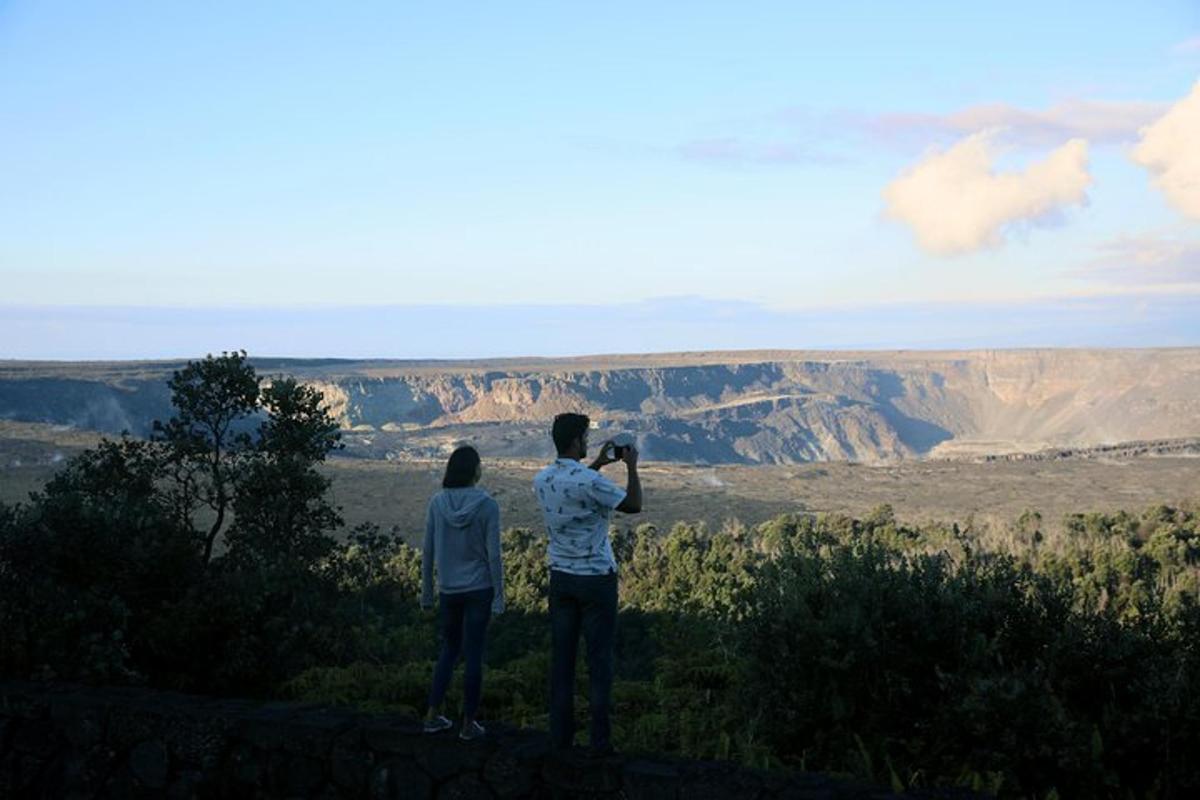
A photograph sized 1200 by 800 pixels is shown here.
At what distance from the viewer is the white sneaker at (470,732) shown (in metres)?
7.13

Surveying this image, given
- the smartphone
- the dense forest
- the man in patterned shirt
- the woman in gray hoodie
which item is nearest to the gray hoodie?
the woman in gray hoodie

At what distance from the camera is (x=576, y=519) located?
278 inches

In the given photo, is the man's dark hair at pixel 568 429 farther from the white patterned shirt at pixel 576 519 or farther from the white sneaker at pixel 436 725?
the white sneaker at pixel 436 725

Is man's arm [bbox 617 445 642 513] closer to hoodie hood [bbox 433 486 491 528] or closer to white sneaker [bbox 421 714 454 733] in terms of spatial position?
hoodie hood [bbox 433 486 491 528]

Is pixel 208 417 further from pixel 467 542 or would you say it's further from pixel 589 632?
pixel 589 632

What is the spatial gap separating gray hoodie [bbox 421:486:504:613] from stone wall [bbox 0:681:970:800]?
896 millimetres

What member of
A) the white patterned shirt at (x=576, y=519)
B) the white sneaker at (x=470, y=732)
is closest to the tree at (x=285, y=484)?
the white sneaker at (x=470, y=732)

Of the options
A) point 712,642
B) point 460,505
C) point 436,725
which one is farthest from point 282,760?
point 712,642

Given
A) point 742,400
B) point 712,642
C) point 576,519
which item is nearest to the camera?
point 576,519

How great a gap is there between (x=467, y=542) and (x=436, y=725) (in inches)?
43.2

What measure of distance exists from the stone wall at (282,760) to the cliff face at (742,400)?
297 feet

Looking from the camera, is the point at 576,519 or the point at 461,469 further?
the point at 461,469

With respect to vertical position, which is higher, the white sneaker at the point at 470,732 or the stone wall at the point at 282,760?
the white sneaker at the point at 470,732

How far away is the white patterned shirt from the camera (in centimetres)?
701
